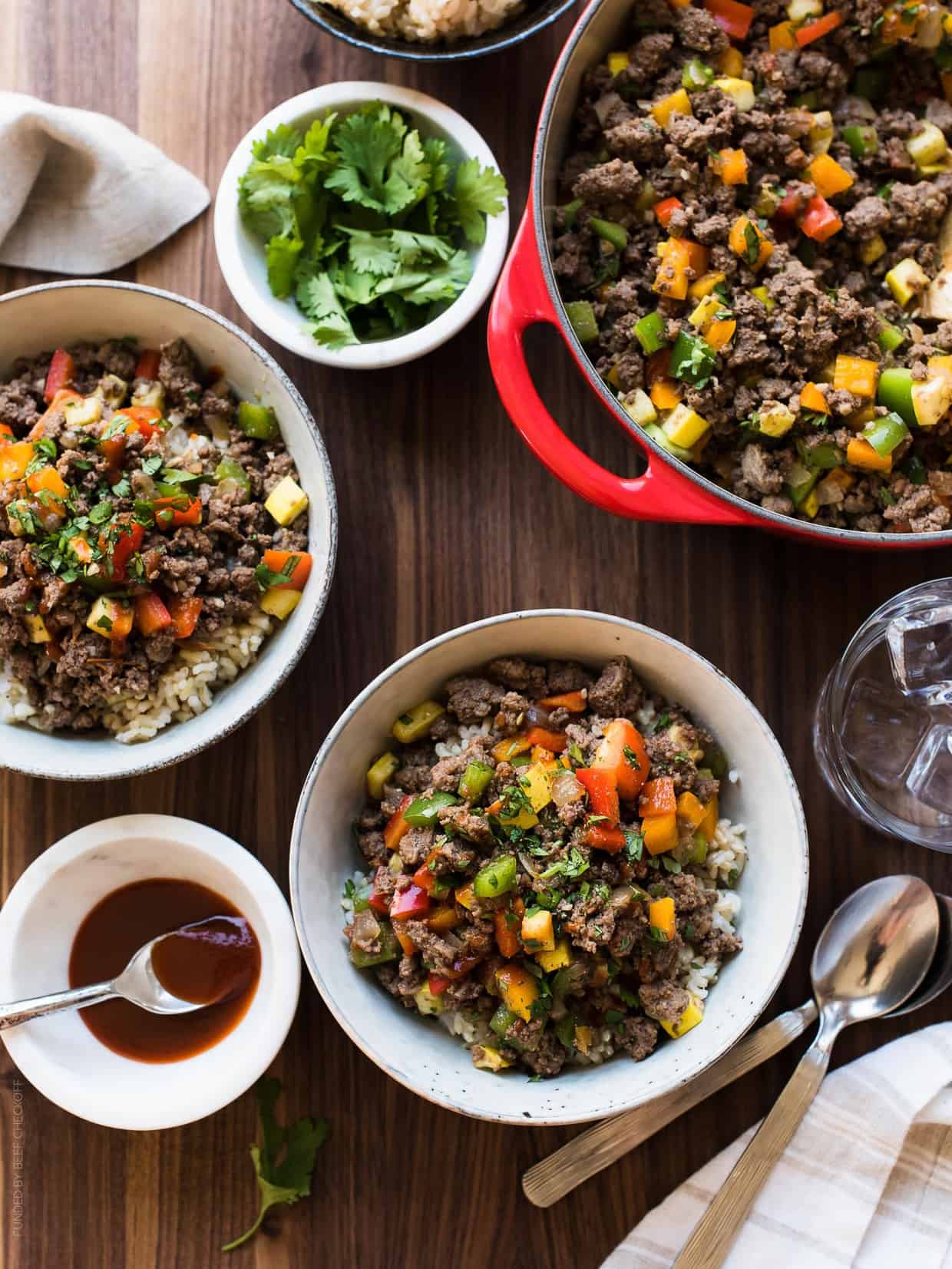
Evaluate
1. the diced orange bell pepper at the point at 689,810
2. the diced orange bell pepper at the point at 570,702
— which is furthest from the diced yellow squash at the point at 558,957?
the diced orange bell pepper at the point at 570,702

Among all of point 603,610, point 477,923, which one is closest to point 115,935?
point 477,923

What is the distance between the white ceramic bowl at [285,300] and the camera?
2109mm

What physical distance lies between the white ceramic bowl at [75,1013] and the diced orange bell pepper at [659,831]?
71cm

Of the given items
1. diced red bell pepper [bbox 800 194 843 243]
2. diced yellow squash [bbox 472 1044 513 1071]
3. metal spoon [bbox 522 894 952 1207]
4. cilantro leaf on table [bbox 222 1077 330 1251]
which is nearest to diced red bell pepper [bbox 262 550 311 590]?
diced yellow squash [bbox 472 1044 513 1071]

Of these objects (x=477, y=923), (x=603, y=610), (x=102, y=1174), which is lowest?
(x=102, y=1174)

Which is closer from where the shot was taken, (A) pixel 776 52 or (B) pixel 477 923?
(B) pixel 477 923

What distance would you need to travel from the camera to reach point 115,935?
88.8 inches

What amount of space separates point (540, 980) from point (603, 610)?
32.5 inches

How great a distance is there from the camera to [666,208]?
6.85 feet

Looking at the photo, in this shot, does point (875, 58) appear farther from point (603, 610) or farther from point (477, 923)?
point (477, 923)

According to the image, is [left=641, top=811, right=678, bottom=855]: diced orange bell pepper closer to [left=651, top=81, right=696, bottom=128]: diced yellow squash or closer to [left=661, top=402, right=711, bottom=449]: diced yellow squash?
[left=661, top=402, right=711, bottom=449]: diced yellow squash

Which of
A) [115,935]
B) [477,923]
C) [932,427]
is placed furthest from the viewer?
[115,935]

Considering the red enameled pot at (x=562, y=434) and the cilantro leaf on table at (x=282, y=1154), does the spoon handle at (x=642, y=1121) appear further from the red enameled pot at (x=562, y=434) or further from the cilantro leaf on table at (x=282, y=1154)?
the red enameled pot at (x=562, y=434)

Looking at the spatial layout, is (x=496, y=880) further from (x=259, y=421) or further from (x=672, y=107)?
(x=672, y=107)
